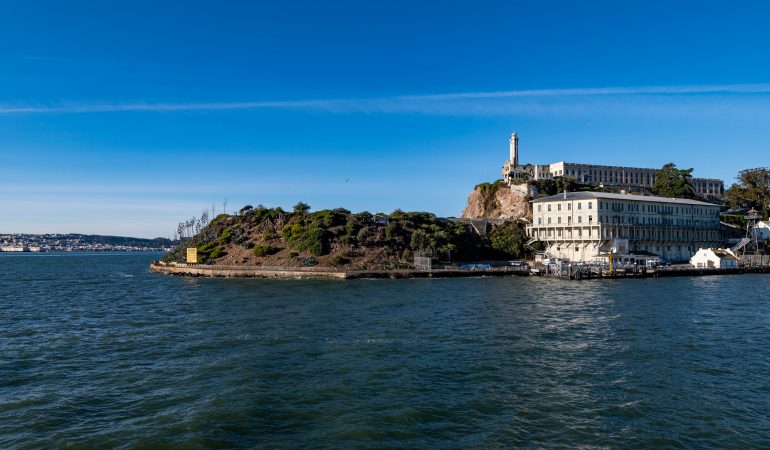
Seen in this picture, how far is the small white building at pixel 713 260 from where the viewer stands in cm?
9469

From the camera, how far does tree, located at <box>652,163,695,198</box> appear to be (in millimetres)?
138625

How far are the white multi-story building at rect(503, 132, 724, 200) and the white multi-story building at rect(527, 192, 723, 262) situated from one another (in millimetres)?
32616

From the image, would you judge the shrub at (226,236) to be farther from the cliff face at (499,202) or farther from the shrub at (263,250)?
the cliff face at (499,202)

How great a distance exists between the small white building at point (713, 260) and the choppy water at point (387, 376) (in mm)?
51540

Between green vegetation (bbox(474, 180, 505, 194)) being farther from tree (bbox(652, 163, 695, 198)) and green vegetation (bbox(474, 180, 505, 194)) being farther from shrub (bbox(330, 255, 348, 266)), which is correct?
shrub (bbox(330, 255, 348, 266))

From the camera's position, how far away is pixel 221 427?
739 inches

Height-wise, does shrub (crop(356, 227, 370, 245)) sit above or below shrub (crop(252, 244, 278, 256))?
above

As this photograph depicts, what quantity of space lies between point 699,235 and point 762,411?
352 ft

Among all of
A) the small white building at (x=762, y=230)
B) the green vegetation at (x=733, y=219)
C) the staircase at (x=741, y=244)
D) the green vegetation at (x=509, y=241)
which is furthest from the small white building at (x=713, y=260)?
the green vegetation at (x=733, y=219)

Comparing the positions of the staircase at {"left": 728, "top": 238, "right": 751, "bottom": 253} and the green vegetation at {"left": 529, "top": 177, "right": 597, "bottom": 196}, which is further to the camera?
the green vegetation at {"left": 529, "top": 177, "right": 597, "bottom": 196}

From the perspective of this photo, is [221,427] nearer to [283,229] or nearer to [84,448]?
[84,448]

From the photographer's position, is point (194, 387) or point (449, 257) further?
point (449, 257)

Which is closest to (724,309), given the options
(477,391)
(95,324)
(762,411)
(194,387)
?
(762,411)

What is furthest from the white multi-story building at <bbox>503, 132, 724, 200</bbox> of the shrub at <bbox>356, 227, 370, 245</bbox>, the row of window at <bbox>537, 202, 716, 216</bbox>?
the shrub at <bbox>356, 227, 370, 245</bbox>
